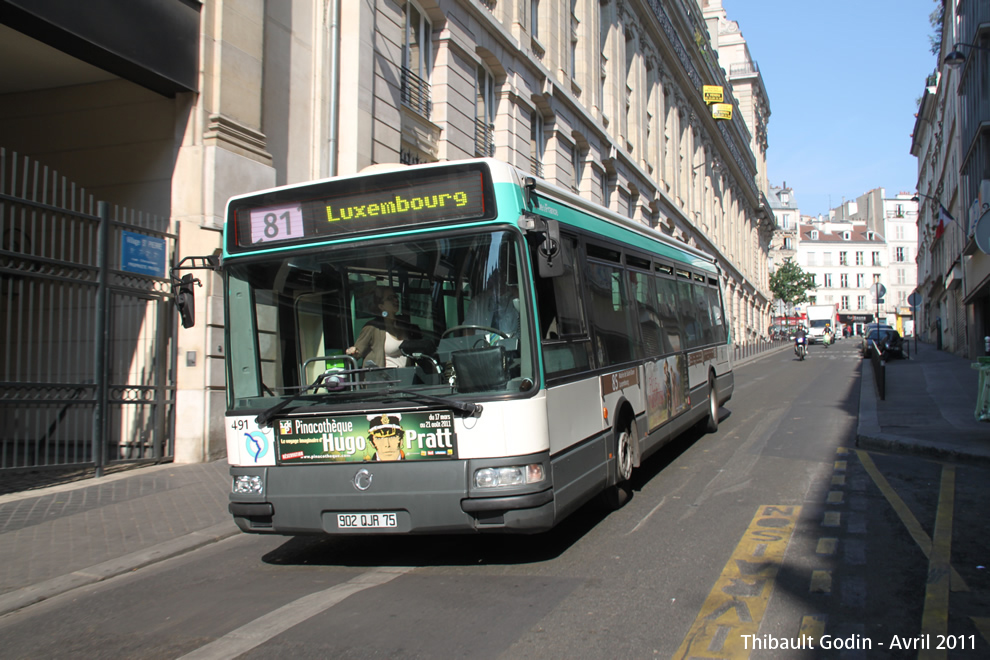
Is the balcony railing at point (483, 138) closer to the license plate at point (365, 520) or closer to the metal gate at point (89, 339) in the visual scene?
the metal gate at point (89, 339)

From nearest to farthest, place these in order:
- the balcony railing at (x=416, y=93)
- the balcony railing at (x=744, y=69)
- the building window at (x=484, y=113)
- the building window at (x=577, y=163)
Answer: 1. the balcony railing at (x=416, y=93)
2. the building window at (x=484, y=113)
3. the building window at (x=577, y=163)
4. the balcony railing at (x=744, y=69)

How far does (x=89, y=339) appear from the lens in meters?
10.6

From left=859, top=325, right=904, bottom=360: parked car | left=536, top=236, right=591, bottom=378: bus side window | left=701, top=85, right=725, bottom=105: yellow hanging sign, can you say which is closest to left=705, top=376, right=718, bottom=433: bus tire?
left=536, top=236, right=591, bottom=378: bus side window

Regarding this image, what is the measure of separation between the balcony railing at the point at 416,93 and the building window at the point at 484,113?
2.06 meters

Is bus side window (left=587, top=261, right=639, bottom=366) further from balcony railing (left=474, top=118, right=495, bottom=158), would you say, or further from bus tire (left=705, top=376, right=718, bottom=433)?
balcony railing (left=474, top=118, right=495, bottom=158)

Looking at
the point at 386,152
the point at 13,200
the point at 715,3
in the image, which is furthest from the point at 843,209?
the point at 13,200

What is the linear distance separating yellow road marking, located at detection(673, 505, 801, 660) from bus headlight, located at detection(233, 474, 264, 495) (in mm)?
3215

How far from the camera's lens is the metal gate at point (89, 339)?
347 inches

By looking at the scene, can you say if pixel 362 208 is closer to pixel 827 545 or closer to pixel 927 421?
pixel 827 545

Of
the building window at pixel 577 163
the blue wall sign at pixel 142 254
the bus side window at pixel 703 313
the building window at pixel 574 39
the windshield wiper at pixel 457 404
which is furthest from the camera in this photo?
the building window at pixel 574 39

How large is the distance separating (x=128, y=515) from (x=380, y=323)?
3.96m

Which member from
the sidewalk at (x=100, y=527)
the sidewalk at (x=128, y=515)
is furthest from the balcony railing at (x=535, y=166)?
the sidewalk at (x=100, y=527)

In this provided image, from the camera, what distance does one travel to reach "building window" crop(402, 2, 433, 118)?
16.6 meters

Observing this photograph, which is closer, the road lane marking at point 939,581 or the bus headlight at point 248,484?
the road lane marking at point 939,581
